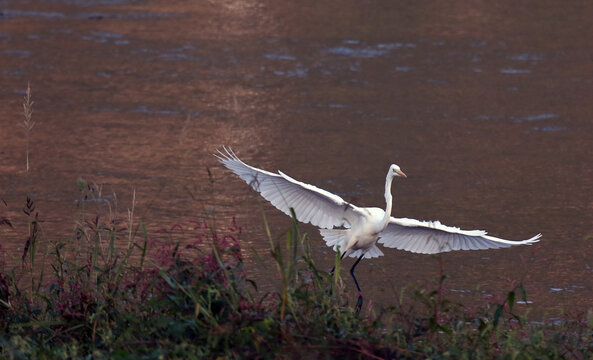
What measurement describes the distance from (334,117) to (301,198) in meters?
3.90

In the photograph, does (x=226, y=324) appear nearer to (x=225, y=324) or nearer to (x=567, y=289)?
(x=225, y=324)

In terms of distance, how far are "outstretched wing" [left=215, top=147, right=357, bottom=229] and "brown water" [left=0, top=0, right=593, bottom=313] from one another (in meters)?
0.39

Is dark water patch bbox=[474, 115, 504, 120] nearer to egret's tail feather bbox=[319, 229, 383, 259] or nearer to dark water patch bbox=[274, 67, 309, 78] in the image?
dark water patch bbox=[274, 67, 309, 78]

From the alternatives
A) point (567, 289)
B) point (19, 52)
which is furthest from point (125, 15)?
point (567, 289)

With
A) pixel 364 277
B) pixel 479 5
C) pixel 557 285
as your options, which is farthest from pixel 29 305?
pixel 479 5

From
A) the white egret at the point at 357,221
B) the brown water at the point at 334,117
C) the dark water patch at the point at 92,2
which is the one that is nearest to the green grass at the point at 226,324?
the brown water at the point at 334,117

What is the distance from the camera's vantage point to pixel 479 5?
15.5 m

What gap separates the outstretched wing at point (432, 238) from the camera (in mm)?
5265

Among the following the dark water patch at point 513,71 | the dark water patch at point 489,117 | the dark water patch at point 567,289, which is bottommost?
Result: the dark water patch at point 513,71

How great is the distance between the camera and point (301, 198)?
5738 millimetres

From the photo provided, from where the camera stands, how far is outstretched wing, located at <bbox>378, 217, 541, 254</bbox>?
527 cm

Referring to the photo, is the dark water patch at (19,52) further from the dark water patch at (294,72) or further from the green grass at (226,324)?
the green grass at (226,324)

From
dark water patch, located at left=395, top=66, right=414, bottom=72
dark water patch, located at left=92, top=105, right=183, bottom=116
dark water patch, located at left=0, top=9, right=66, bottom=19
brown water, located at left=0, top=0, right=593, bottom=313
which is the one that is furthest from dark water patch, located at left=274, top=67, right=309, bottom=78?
dark water patch, located at left=0, top=9, right=66, bottom=19

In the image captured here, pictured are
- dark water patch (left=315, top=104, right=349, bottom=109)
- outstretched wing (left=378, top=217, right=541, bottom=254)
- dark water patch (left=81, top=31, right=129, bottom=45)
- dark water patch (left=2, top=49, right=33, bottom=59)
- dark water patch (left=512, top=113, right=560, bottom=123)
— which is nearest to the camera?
outstretched wing (left=378, top=217, right=541, bottom=254)
